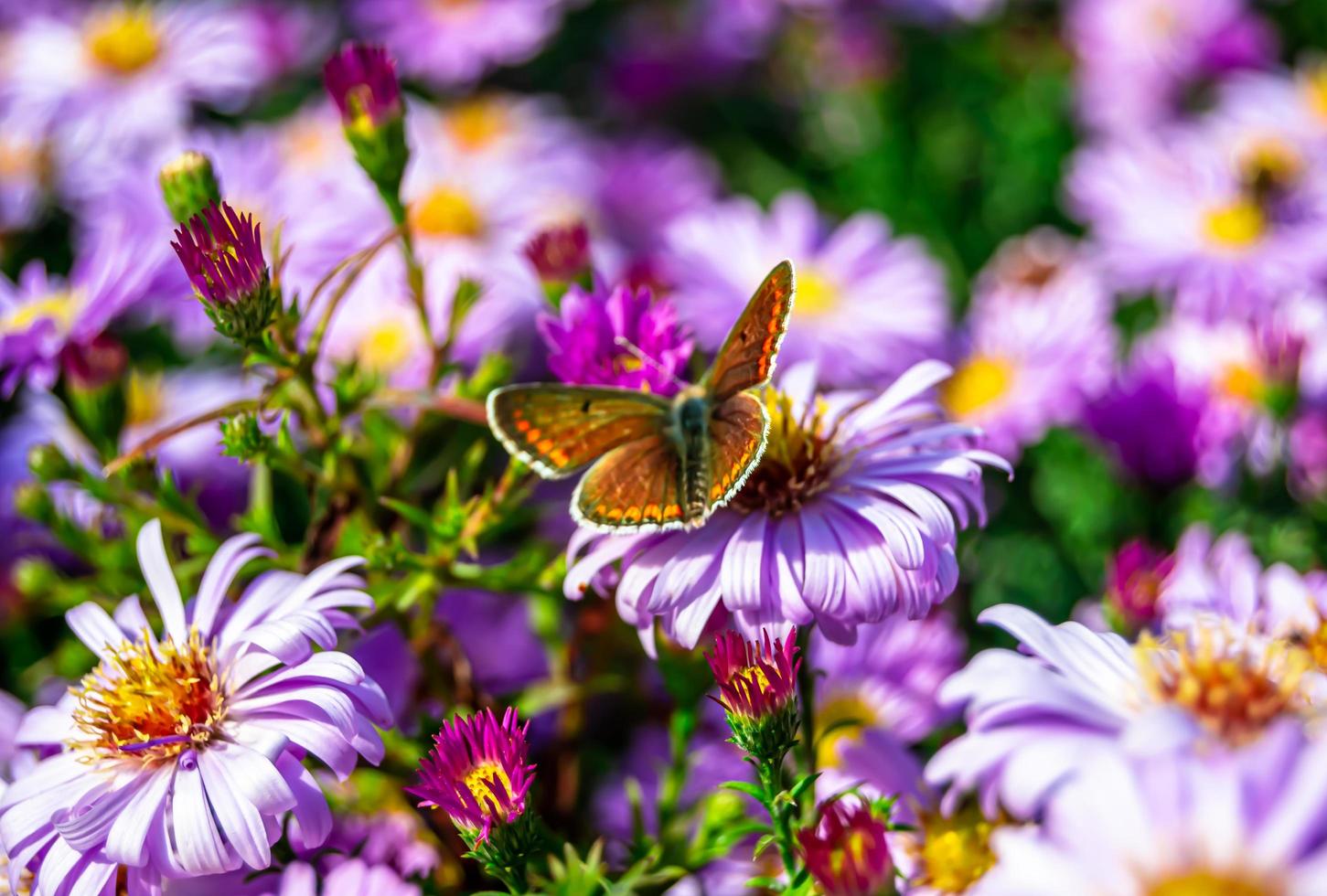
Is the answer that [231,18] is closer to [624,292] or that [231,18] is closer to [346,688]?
[624,292]

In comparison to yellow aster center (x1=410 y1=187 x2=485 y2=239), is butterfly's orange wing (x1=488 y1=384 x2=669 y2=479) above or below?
above

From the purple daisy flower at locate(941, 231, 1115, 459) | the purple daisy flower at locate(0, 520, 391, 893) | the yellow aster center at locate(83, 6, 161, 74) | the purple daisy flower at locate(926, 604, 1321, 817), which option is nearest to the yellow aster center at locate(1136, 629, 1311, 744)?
the purple daisy flower at locate(926, 604, 1321, 817)

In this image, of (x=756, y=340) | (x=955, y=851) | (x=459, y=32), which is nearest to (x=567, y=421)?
(x=756, y=340)

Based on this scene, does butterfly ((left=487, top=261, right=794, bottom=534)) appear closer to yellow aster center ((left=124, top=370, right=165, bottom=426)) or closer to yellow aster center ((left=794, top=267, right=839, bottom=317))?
yellow aster center ((left=794, top=267, right=839, bottom=317))

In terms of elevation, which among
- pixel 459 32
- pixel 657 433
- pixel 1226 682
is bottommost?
pixel 1226 682

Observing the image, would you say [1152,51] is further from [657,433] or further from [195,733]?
[195,733]

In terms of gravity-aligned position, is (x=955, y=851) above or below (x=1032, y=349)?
below
